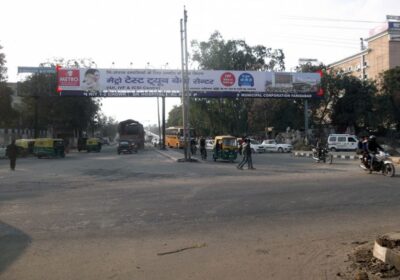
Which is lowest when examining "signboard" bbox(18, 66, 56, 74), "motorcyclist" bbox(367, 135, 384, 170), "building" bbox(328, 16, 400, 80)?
"motorcyclist" bbox(367, 135, 384, 170)

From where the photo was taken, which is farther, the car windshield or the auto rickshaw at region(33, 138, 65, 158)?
the auto rickshaw at region(33, 138, 65, 158)

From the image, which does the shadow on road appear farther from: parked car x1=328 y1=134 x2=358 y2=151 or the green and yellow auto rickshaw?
the green and yellow auto rickshaw

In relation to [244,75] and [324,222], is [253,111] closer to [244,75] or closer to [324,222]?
[244,75]

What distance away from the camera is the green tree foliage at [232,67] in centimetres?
6359

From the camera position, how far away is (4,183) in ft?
57.9

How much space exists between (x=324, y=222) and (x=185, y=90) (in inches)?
951

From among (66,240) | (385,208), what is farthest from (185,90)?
(66,240)

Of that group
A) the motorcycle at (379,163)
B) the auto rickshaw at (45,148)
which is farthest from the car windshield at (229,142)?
the auto rickshaw at (45,148)

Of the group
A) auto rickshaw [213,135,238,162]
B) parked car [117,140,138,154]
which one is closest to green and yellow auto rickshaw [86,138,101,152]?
parked car [117,140,138,154]

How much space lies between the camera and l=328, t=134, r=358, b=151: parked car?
48.5 metres

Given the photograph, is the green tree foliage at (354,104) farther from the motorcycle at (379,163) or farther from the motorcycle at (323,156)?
the motorcycle at (379,163)

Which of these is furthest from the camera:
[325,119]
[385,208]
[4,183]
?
[325,119]

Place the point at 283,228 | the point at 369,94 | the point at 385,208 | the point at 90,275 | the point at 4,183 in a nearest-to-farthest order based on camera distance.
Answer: the point at 90,275 < the point at 283,228 < the point at 385,208 < the point at 4,183 < the point at 369,94

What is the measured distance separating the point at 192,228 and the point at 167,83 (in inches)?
1462
